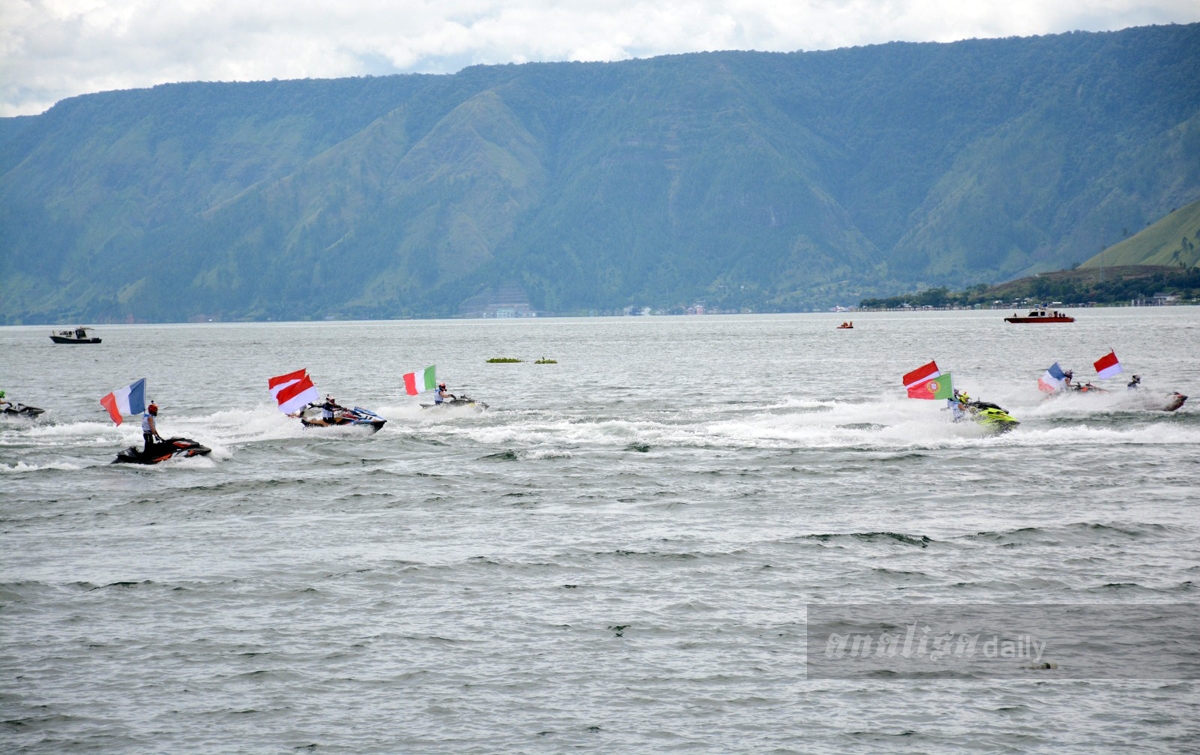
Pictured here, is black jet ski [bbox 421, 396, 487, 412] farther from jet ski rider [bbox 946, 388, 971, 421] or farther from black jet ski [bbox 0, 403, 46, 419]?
jet ski rider [bbox 946, 388, 971, 421]

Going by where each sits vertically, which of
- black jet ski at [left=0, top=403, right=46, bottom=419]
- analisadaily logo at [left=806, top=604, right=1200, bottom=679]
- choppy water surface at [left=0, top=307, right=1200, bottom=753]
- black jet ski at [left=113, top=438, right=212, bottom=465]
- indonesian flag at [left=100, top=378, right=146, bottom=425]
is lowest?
analisadaily logo at [left=806, top=604, right=1200, bottom=679]

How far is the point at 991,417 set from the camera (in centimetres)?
5275

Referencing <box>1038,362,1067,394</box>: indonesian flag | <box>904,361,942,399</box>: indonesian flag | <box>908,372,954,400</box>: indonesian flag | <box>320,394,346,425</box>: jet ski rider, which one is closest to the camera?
<box>908,372,954,400</box>: indonesian flag

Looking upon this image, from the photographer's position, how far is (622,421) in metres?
63.2

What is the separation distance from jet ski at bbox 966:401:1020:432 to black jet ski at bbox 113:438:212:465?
1340 inches

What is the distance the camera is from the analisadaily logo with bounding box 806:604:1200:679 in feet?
71.1

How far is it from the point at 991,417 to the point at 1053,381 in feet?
39.7

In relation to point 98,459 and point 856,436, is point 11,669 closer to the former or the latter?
point 98,459

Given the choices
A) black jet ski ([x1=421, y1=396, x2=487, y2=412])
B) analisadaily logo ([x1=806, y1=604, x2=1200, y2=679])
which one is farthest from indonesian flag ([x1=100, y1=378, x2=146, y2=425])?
analisadaily logo ([x1=806, y1=604, x2=1200, y2=679])

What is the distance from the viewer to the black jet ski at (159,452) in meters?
49.0

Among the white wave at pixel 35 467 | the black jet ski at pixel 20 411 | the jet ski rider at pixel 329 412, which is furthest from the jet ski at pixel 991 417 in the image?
the black jet ski at pixel 20 411

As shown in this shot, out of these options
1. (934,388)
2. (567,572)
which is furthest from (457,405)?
(567,572)

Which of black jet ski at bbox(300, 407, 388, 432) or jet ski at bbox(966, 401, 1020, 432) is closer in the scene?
jet ski at bbox(966, 401, 1020, 432)

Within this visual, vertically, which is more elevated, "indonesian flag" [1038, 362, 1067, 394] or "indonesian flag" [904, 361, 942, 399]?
"indonesian flag" [904, 361, 942, 399]
